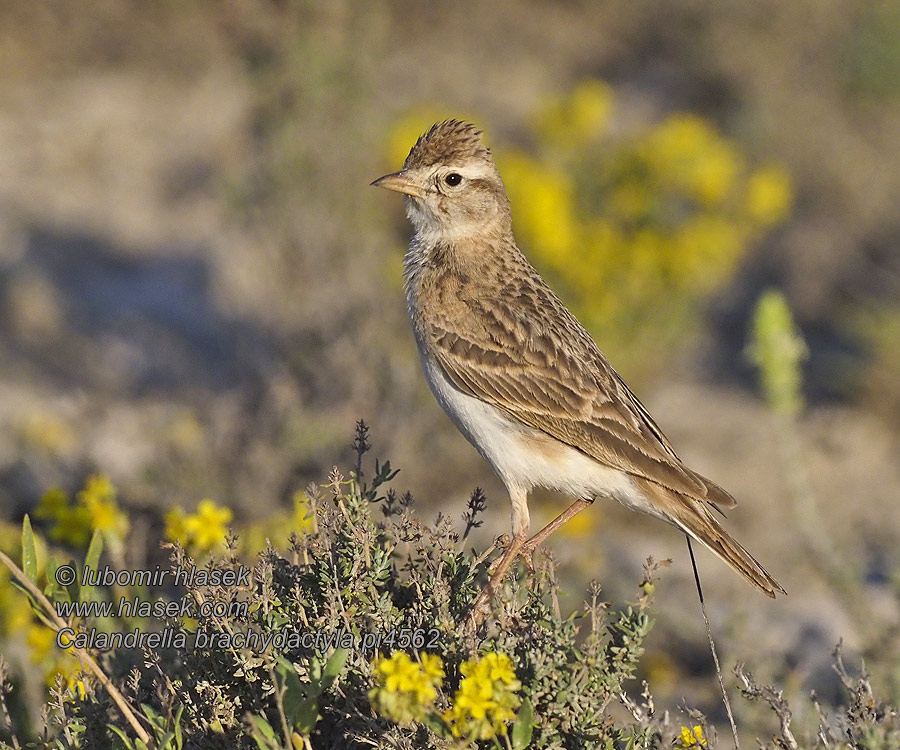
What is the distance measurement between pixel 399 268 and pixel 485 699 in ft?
18.3

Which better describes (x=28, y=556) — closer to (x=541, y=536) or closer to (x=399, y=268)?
(x=541, y=536)

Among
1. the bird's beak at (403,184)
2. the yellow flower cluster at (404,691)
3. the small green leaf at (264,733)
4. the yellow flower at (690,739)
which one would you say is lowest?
the small green leaf at (264,733)

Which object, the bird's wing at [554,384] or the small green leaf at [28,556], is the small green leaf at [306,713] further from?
Result: the bird's wing at [554,384]

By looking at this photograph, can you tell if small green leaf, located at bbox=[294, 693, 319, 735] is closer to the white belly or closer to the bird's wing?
the white belly

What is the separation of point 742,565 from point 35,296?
7.91 meters

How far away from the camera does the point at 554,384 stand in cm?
443

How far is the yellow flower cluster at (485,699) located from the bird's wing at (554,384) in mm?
1568

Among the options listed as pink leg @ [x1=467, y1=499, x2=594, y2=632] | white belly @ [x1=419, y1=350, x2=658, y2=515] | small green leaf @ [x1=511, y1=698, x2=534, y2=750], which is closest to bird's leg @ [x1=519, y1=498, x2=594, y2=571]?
pink leg @ [x1=467, y1=499, x2=594, y2=632]

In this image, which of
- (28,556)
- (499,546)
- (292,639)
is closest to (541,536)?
(499,546)

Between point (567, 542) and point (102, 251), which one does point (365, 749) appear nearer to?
point (567, 542)

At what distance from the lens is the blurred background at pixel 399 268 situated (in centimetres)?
665

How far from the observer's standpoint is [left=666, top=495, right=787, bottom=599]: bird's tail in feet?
12.7

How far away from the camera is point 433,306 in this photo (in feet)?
15.1

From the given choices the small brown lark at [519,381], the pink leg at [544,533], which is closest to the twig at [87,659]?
the small brown lark at [519,381]
